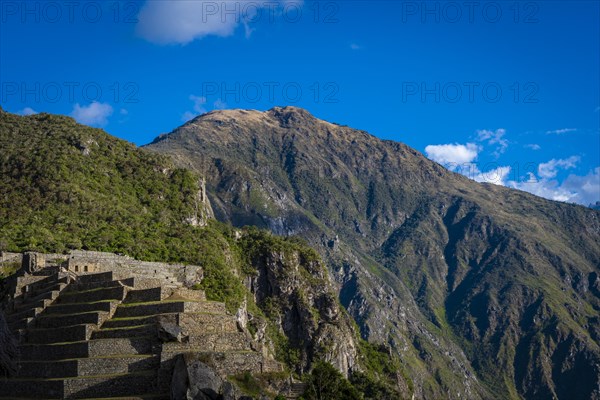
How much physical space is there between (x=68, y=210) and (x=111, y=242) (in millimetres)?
12799

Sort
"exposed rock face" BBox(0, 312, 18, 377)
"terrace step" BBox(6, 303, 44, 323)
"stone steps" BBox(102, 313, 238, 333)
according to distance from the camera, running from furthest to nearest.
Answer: "terrace step" BBox(6, 303, 44, 323) → "stone steps" BBox(102, 313, 238, 333) → "exposed rock face" BBox(0, 312, 18, 377)

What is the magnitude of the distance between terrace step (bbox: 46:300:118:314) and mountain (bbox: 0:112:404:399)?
25.7m

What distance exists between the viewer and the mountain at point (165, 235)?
397 feet

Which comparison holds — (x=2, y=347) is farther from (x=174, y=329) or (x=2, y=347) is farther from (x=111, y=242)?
(x=111, y=242)

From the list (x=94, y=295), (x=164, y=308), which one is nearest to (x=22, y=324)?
(x=94, y=295)

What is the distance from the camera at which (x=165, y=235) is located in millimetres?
132750

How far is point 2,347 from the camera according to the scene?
35.8 metres

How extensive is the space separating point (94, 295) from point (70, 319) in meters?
3.47

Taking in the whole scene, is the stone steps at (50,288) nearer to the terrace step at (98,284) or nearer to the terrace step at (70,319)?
the terrace step at (98,284)

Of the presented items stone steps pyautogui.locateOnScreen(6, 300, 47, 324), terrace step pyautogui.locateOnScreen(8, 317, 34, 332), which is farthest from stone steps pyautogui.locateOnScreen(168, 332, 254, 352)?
stone steps pyautogui.locateOnScreen(6, 300, 47, 324)

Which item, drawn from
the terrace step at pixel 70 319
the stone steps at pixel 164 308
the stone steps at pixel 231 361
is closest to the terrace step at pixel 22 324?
the terrace step at pixel 70 319

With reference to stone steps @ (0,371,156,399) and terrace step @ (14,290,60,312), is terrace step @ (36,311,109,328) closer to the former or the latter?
terrace step @ (14,290,60,312)

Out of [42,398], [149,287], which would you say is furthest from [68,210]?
[42,398]

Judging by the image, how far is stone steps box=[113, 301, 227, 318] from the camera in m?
68.8
